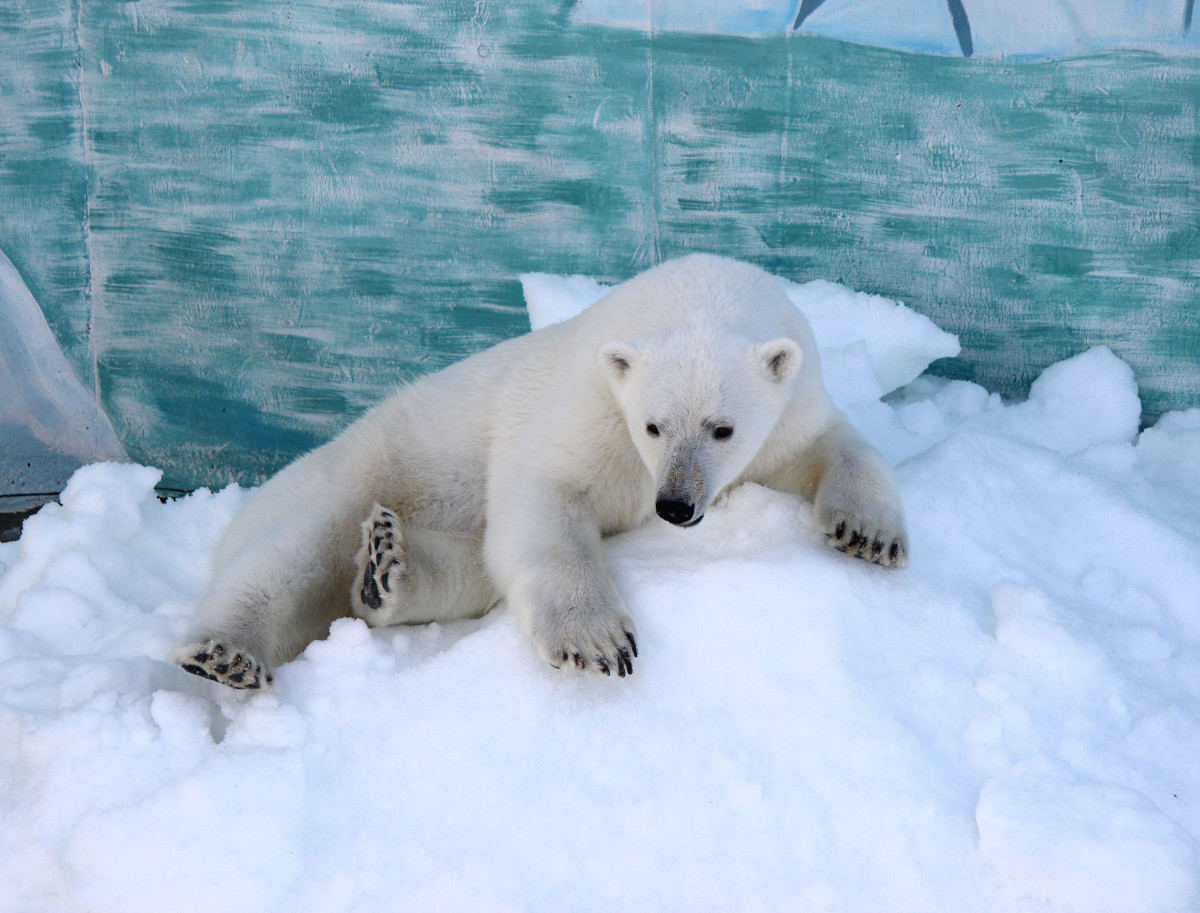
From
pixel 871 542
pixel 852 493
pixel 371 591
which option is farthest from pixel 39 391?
pixel 871 542

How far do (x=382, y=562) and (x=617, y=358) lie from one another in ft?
2.94

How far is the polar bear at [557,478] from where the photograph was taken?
2641mm

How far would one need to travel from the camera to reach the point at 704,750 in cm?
229

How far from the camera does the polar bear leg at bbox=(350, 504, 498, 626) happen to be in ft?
9.42

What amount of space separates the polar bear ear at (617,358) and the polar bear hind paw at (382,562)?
0.78 meters

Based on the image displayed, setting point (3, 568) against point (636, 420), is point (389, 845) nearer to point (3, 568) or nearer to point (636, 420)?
point (636, 420)

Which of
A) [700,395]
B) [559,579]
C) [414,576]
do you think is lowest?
[414,576]

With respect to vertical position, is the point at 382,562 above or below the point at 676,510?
below

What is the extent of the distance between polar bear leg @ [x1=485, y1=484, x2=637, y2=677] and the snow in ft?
0.34

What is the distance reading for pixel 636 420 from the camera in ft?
9.30

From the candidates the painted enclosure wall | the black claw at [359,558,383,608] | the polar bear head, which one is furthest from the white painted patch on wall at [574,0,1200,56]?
the black claw at [359,558,383,608]

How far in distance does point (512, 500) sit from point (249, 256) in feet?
8.92

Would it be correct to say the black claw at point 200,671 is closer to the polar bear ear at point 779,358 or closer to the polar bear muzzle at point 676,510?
the polar bear muzzle at point 676,510

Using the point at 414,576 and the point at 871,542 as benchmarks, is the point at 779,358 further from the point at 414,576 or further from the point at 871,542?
the point at 414,576
